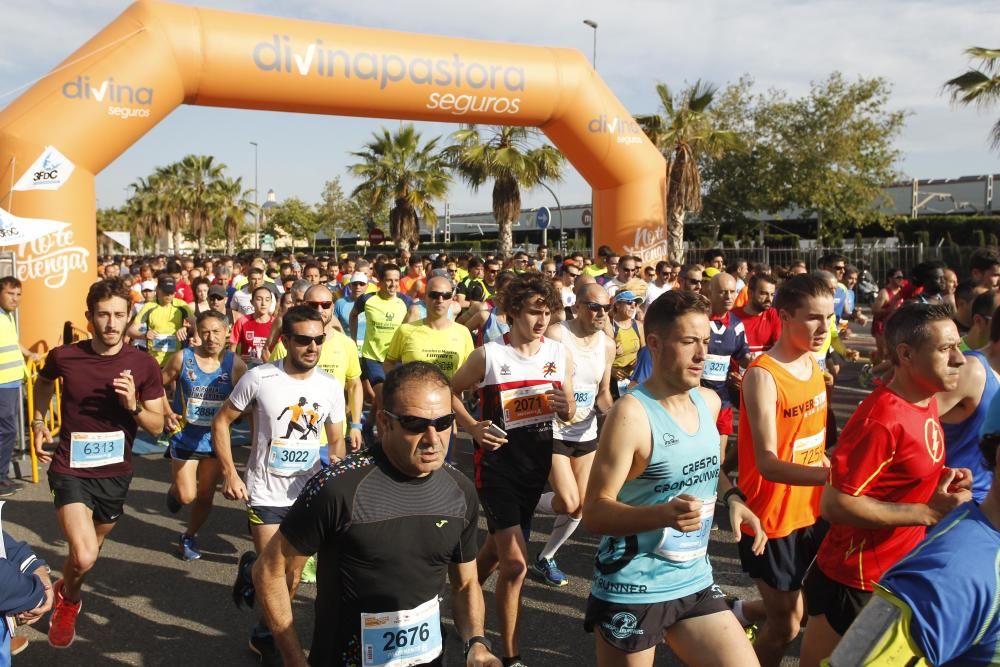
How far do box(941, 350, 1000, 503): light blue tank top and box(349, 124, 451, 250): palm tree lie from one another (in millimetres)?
26283

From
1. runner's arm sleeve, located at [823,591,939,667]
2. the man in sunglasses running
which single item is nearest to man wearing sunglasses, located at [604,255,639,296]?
the man in sunglasses running

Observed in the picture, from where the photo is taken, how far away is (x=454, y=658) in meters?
4.18

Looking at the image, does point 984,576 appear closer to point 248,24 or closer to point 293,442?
point 293,442

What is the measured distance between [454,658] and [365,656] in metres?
1.90

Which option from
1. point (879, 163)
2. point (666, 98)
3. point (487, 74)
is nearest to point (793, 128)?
point (879, 163)

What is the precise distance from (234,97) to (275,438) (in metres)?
8.14

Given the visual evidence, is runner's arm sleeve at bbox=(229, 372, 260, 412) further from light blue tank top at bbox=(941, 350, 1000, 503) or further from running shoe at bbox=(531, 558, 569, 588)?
light blue tank top at bbox=(941, 350, 1000, 503)

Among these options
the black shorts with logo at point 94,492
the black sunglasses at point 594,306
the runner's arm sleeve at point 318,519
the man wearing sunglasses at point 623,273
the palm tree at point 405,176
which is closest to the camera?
the runner's arm sleeve at point 318,519

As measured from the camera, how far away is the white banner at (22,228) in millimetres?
9500

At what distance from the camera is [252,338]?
7.57 m

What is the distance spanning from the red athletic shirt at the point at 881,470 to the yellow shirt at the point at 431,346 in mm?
3677

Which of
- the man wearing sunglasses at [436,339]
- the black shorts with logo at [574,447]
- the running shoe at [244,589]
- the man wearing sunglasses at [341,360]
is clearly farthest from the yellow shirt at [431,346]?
the running shoe at [244,589]

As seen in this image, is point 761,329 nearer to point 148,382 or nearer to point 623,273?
point 623,273

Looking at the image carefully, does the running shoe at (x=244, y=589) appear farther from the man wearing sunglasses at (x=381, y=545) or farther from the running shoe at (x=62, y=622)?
the man wearing sunglasses at (x=381, y=545)
